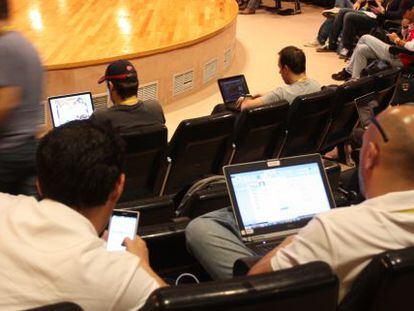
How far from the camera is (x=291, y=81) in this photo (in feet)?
13.5

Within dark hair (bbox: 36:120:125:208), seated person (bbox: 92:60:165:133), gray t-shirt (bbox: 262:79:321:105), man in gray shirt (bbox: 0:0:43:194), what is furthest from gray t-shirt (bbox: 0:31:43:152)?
gray t-shirt (bbox: 262:79:321:105)

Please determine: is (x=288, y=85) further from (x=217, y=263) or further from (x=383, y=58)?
(x=383, y=58)

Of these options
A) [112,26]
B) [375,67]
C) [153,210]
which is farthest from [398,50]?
[153,210]

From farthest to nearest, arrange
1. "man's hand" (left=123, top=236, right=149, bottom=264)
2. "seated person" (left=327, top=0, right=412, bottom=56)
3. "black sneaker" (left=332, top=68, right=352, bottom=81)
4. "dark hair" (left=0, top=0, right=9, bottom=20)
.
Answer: "seated person" (left=327, top=0, right=412, bottom=56)
"black sneaker" (left=332, top=68, right=352, bottom=81)
"dark hair" (left=0, top=0, right=9, bottom=20)
"man's hand" (left=123, top=236, right=149, bottom=264)

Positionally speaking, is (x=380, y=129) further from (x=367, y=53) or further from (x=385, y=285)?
(x=367, y=53)

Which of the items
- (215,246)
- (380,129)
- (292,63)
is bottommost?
(292,63)

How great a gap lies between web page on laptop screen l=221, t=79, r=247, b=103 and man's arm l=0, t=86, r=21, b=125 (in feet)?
8.53

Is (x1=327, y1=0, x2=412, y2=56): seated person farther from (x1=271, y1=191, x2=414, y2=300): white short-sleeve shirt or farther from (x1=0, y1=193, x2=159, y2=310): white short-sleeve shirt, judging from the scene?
(x1=0, y1=193, x2=159, y2=310): white short-sleeve shirt

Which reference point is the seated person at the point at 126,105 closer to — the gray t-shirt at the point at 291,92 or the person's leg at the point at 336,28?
the gray t-shirt at the point at 291,92

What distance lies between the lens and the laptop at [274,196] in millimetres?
2180

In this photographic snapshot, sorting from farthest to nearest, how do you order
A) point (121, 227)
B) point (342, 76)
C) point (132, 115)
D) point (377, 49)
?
1. point (342, 76)
2. point (377, 49)
3. point (132, 115)
4. point (121, 227)

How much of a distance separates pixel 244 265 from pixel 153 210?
67 centimetres

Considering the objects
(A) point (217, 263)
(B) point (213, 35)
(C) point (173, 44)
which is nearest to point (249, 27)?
(B) point (213, 35)

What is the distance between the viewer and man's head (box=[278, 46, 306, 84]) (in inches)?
157
